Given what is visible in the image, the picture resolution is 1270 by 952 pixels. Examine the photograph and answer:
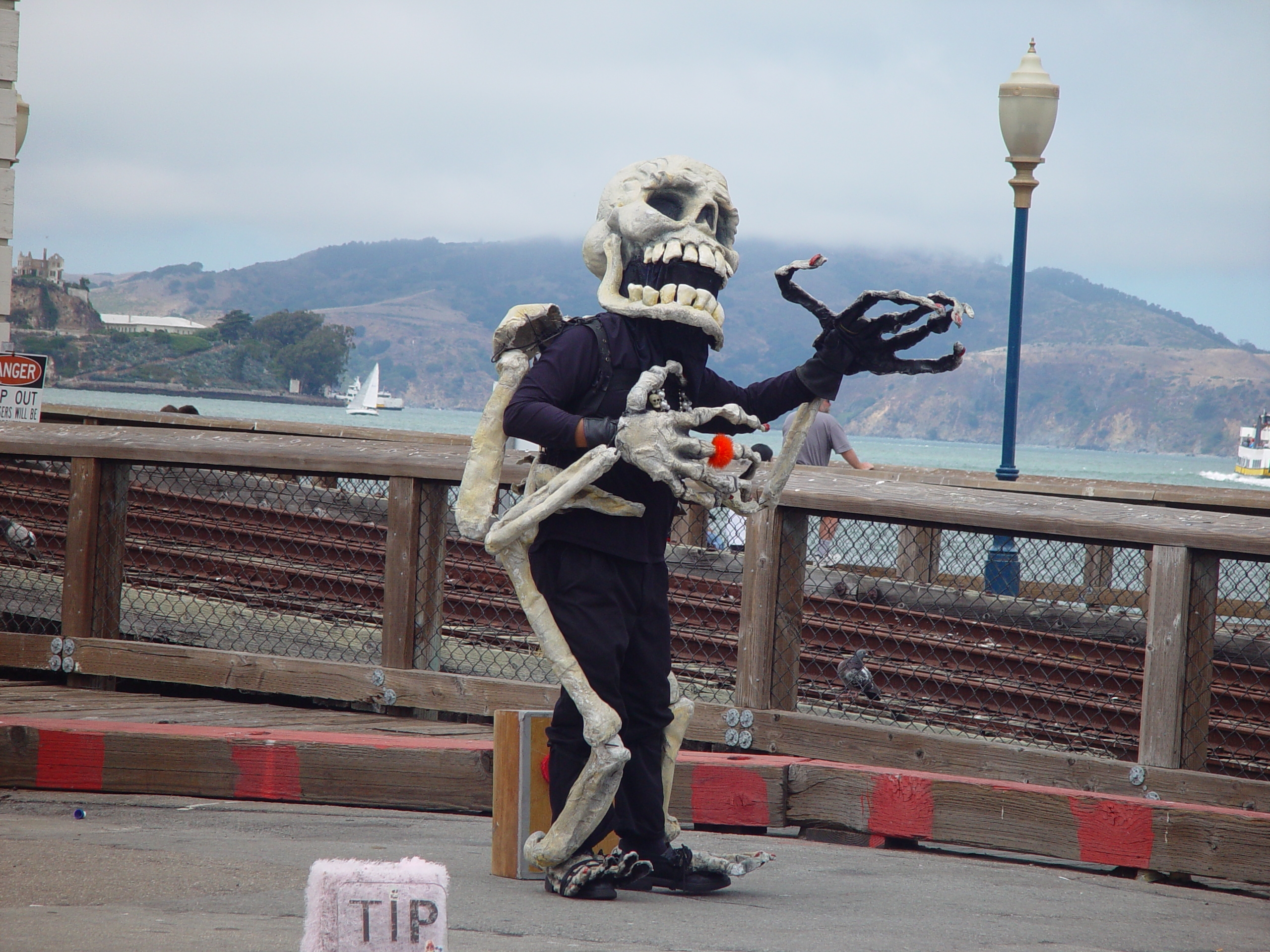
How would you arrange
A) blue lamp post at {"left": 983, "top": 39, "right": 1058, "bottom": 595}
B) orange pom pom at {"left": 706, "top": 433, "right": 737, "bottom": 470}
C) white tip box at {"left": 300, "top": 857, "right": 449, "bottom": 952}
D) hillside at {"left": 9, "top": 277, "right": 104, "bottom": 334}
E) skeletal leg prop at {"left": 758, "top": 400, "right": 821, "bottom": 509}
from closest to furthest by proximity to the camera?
white tip box at {"left": 300, "top": 857, "right": 449, "bottom": 952}
orange pom pom at {"left": 706, "top": 433, "right": 737, "bottom": 470}
skeletal leg prop at {"left": 758, "top": 400, "right": 821, "bottom": 509}
blue lamp post at {"left": 983, "top": 39, "right": 1058, "bottom": 595}
hillside at {"left": 9, "top": 277, "right": 104, "bottom": 334}

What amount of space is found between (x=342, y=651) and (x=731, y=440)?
10.5 feet

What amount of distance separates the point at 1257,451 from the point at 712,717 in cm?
10311

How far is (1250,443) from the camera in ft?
333

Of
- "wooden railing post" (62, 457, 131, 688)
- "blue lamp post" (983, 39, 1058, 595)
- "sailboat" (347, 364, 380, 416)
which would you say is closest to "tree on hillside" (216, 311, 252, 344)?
"sailboat" (347, 364, 380, 416)

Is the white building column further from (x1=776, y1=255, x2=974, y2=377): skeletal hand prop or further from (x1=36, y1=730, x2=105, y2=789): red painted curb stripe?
(x1=776, y1=255, x2=974, y2=377): skeletal hand prop

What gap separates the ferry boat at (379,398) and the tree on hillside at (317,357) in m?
4.17

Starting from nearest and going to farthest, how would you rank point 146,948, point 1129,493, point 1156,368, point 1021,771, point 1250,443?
point 146,948
point 1021,771
point 1129,493
point 1250,443
point 1156,368

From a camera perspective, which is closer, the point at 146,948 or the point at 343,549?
the point at 146,948

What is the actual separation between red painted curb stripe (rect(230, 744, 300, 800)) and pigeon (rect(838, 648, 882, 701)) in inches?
97.4

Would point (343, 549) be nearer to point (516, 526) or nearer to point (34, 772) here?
point (34, 772)

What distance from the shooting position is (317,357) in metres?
135

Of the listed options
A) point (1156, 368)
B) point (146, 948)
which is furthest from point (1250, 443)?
point (146, 948)

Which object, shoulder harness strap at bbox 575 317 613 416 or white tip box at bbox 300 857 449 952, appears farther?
shoulder harness strap at bbox 575 317 613 416

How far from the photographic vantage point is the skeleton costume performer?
3812 millimetres
